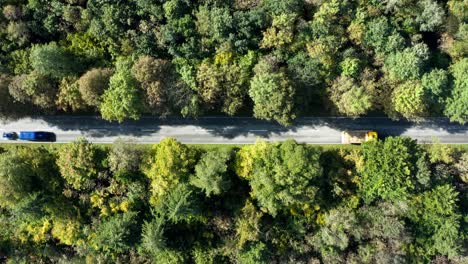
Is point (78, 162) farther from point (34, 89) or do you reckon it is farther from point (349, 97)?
point (349, 97)

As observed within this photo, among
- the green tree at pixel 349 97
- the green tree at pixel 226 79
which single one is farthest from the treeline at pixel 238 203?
the green tree at pixel 226 79

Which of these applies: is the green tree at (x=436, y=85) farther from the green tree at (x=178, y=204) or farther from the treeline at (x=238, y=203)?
the green tree at (x=178, y=204)

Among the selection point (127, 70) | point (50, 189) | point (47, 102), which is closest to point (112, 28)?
point (127, 70)

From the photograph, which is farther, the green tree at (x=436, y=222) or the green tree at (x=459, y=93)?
the green tree at (x=436, y=222)

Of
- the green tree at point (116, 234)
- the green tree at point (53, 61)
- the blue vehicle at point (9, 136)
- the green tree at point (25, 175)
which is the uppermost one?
the green tree at point (53, 61)

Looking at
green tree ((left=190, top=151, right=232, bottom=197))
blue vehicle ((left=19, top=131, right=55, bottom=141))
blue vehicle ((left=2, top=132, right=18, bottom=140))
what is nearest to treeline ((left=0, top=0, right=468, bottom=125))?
blue vehicle ((left=19, top=131, right=55, bottom=141))

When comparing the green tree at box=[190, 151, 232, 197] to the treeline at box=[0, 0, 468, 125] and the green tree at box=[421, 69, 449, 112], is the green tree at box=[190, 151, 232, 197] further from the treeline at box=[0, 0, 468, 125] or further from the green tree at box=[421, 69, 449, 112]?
the green tree at box=[421, 69, 449, 112]
